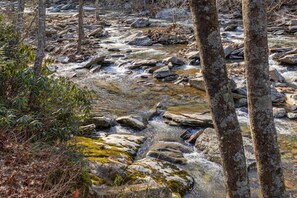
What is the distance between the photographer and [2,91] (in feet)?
19.4

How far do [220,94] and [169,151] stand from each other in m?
5.09

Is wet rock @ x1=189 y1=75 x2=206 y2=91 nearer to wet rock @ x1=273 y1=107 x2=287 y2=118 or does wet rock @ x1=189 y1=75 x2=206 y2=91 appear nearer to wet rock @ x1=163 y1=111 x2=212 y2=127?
wet rock @ x1=163 y1=111 x2=212 y2=127

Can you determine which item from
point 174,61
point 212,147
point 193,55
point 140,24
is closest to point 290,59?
point 193,55

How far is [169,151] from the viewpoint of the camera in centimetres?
779

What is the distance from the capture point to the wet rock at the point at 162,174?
615 centimetres

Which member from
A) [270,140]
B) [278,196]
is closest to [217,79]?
[270,140]

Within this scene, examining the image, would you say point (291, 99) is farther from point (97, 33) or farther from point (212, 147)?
point (97, 33)

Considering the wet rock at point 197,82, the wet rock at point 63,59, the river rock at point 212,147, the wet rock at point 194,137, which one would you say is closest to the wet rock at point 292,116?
the river rock at point 212,147

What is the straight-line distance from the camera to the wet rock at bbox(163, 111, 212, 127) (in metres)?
9.46

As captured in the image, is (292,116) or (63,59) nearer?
(292,116)

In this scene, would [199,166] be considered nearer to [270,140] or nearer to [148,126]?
[148,126]

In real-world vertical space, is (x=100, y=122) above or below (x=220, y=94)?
below

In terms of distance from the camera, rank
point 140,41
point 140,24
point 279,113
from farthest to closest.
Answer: point 140,24 → point 140,41 → point 279,113

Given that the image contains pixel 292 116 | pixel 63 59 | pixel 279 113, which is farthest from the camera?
pixel 63 59
